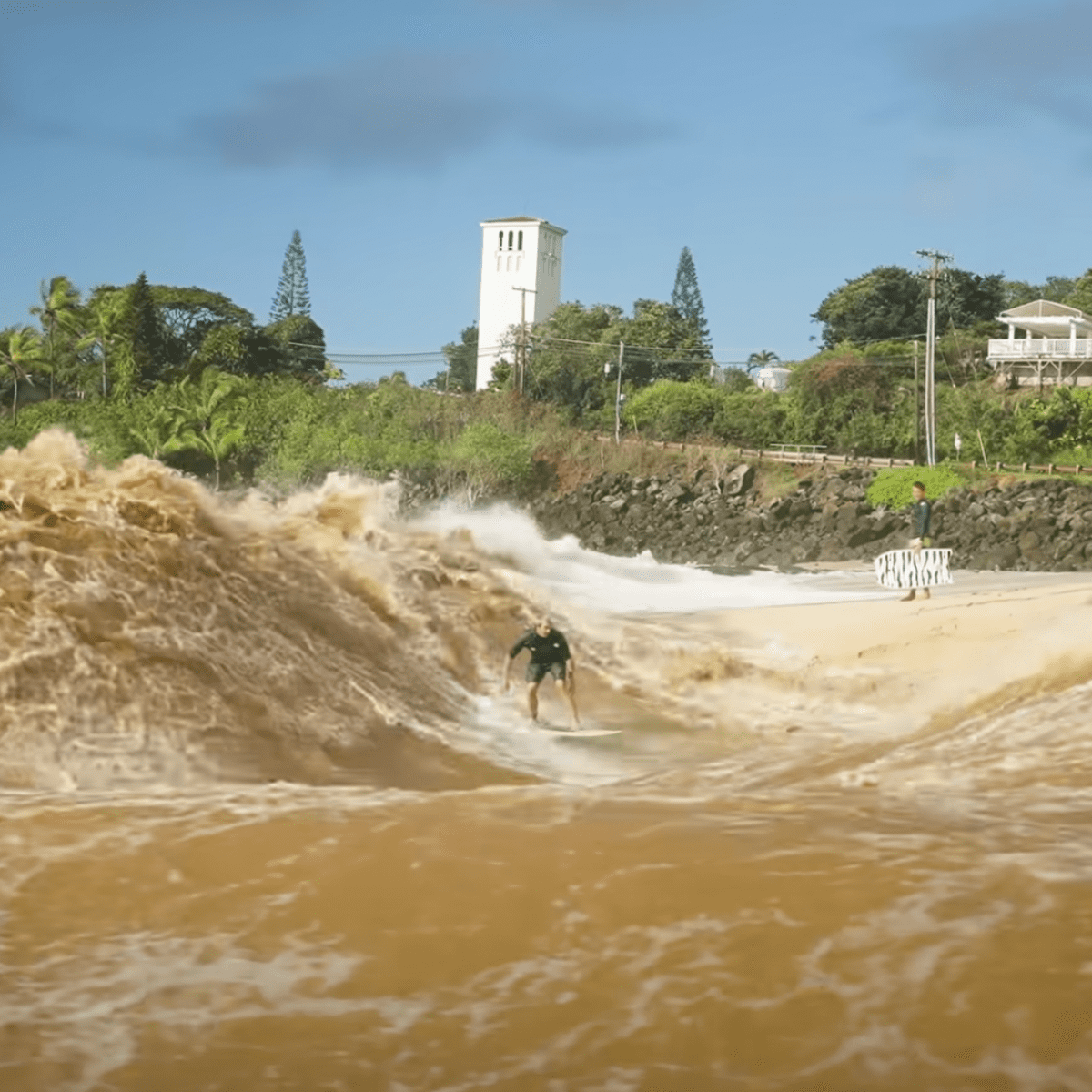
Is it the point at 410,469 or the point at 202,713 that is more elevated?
the point at 410,469

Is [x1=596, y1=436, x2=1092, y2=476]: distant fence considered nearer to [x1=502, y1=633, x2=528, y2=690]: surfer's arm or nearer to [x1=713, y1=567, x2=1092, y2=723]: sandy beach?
[x1=713, y1=567, x2=1092, y2=723]: sandy beach

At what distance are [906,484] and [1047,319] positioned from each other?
14.6m

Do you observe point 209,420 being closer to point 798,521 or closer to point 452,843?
point 798,521

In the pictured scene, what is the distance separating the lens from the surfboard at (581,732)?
13.6 m

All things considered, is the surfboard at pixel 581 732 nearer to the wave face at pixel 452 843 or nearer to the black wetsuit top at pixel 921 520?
the wave face at pixel 452 843

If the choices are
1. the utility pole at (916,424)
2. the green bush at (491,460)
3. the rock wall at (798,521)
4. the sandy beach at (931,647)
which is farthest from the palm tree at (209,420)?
the sandy beach at (931,647)

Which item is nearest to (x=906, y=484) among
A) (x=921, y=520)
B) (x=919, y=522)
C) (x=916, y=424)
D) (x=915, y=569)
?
(x=916, y=424)

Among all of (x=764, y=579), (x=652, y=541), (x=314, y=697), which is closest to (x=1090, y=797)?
(x=314, y=697)

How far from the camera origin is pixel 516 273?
9094 centimetres

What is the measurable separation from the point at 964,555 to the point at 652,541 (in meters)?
13.3

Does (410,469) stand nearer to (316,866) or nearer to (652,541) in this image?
(652,541)

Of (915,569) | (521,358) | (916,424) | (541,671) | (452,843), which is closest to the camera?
(452,843)

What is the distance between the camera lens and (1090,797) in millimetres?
9156

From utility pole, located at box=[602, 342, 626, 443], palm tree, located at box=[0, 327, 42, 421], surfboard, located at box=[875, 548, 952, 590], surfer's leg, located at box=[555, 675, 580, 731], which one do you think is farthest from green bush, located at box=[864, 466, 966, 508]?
surfer's leg, located at box=[555, 675, 580, 731]
